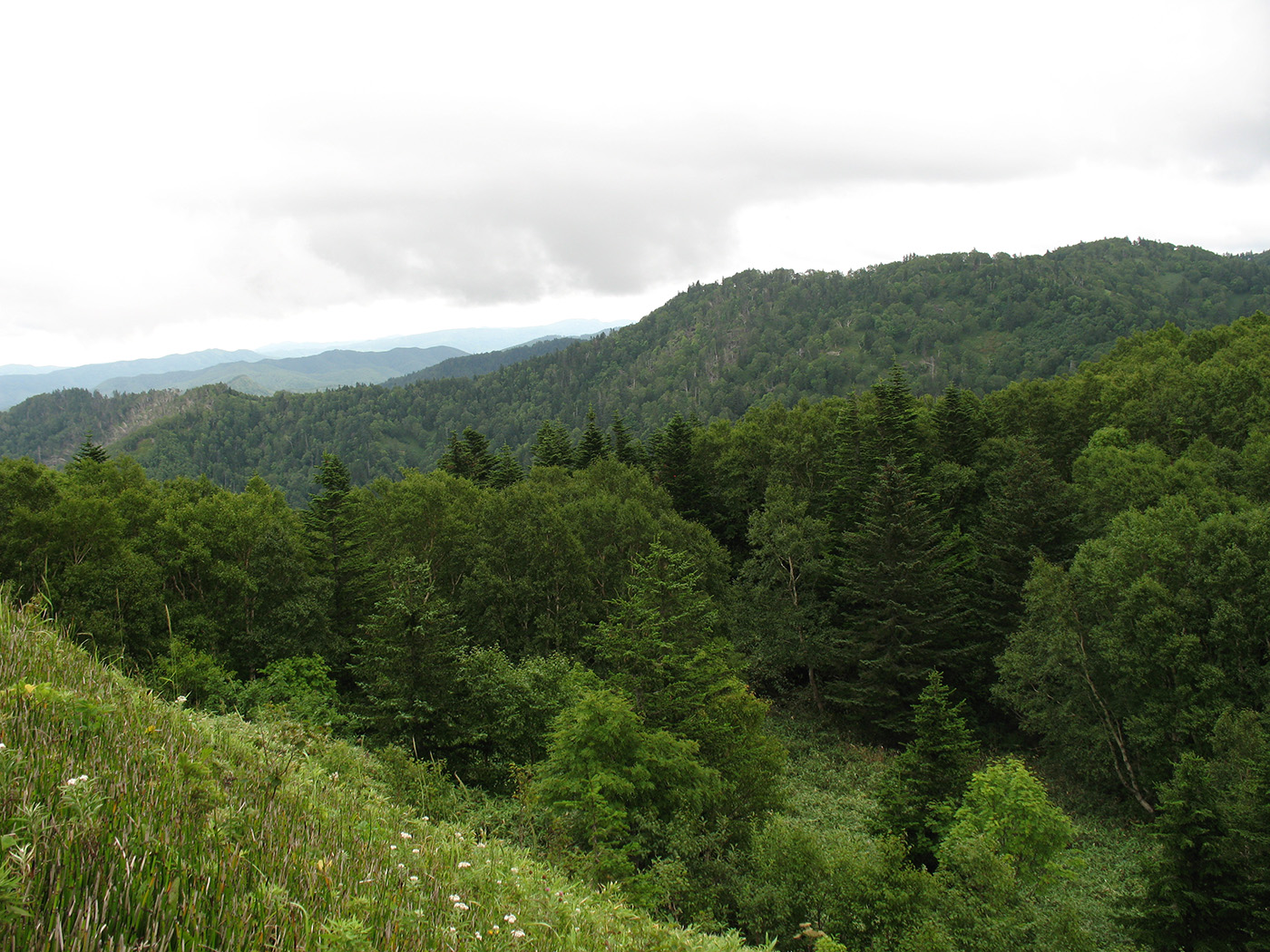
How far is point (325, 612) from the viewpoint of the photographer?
2922 cm

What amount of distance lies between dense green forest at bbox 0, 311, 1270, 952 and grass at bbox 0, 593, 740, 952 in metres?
3.66

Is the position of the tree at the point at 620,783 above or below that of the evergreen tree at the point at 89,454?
below

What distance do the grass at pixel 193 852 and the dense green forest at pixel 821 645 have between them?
3662mm

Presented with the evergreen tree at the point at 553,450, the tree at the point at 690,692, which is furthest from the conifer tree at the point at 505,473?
the tree at the point at 690,692

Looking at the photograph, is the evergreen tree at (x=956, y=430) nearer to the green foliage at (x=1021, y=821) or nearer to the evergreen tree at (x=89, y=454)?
the green foliage at (x=1021, y=821)

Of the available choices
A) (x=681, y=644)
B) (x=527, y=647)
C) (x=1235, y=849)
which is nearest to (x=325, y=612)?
(x=527, y=647)

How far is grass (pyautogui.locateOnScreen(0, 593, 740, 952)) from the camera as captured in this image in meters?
2.68

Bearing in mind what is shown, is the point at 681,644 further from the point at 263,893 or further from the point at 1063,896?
the point at 263,893

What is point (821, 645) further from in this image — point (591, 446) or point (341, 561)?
point (591, 446)

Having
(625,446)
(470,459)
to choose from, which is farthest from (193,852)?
(625,446)

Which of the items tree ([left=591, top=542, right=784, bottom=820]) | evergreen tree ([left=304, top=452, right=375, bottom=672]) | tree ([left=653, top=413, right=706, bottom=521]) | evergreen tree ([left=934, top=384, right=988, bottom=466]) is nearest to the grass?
tree ([left=591, top=542, right=784, bottom=820])

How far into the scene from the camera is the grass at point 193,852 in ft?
8.80

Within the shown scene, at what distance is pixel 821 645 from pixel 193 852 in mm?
37474

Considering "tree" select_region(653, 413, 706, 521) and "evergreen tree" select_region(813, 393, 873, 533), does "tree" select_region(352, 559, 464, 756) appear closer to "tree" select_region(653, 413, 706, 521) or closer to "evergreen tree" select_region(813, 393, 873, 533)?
"evergreen tree" select_region(813, 393, 873, 533)
